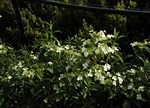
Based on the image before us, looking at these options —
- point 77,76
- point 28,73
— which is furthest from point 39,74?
point 77,76

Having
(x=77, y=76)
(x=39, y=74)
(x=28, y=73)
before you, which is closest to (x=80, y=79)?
(x=77, y=76)

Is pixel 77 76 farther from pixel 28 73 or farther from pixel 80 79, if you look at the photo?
pixel 28 73

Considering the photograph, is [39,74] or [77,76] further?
[39,74]

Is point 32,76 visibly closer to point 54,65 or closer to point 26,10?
point 54,65

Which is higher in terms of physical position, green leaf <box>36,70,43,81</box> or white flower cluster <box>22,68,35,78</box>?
green leaf <box>36,70,43,81</box>

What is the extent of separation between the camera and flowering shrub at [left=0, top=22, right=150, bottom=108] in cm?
230

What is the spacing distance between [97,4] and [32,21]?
0.95 meters

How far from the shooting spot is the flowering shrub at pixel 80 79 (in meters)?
2.30

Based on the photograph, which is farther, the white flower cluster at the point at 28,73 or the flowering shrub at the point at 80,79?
the white flower cluster at the point at 28,73

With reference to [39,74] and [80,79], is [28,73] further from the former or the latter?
[80,79]

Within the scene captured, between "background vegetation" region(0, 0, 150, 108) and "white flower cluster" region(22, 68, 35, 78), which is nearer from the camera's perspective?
"background vegetation" region(0, 0, 150, 108)

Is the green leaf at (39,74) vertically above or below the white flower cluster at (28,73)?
above

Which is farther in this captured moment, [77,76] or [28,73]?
[28,73]

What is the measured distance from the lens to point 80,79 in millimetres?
2279
